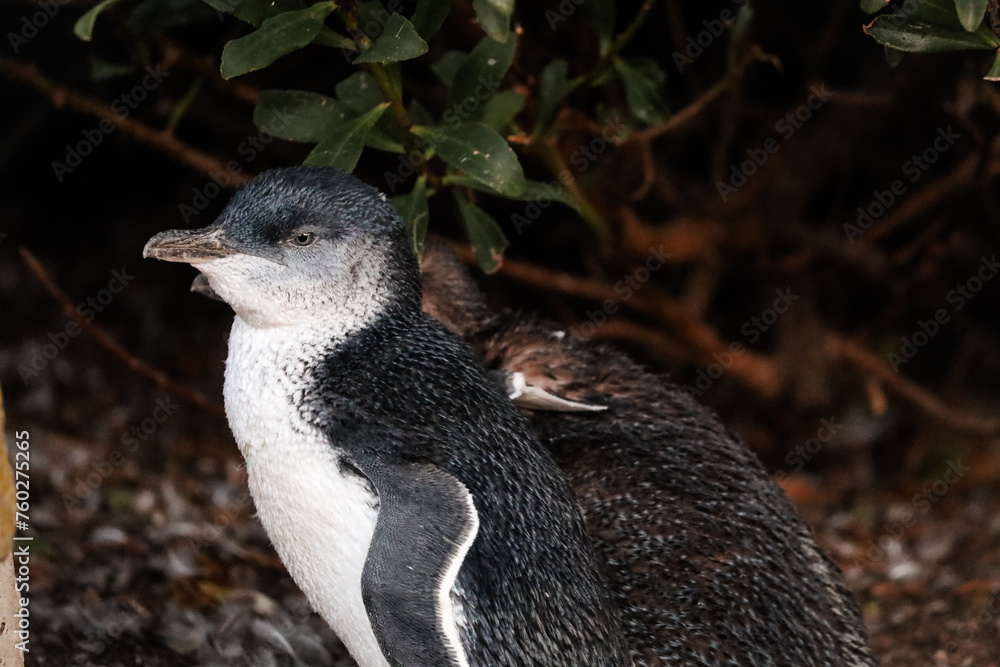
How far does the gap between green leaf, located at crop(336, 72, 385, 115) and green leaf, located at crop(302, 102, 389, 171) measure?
74 mm

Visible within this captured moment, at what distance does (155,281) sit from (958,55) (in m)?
3.43

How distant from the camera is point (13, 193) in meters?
5.25

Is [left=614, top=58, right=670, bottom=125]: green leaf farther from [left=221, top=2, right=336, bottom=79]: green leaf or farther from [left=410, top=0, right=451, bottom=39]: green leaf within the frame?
[left=221, top=2, right=336, bottom=79]: green leaf

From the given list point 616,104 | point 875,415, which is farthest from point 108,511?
point 875,415

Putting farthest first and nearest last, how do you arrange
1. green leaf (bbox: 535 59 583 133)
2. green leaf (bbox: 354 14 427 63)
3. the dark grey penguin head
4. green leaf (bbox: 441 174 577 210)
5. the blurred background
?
the blurred background
green leaf (bbox: 535 59 583 133)
green leaf (bbox: 441 174 577 210)
green leaf (bbox: 354 14 427 63)
the dark grey penguin head

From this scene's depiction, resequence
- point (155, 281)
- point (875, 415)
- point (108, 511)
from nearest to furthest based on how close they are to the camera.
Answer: point (108, 511)
point (875, 415)
point (155, 281)

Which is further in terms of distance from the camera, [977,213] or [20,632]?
[977,213]

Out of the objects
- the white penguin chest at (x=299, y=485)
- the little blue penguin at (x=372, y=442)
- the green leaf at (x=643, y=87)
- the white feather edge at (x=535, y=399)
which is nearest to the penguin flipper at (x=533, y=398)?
the white feather edge at (x=535, y=399)

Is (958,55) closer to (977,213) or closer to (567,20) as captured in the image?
(977,213)

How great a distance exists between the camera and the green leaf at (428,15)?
2.18 m

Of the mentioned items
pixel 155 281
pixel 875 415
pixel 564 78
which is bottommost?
pixel 155 281

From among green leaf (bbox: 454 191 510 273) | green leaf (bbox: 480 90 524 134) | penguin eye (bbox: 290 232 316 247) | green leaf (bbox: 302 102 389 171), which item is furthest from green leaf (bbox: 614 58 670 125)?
penguin eye (bbox: 290 232 316 247)

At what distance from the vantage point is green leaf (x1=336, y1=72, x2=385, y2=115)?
2268 mm

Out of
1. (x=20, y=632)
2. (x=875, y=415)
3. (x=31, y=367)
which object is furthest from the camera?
(x=875, y=415)
